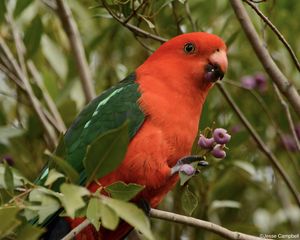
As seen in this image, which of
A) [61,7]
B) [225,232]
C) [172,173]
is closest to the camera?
[225,232]

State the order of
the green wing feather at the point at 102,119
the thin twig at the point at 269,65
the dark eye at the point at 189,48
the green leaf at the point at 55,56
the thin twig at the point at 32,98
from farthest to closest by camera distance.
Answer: the green leaf at the point at 55,56, the thin twig at the point at 32,98, the dark eye at the point at 189,48, the green wing feather at the point at 102,119, the thin twig at the point at 269,65

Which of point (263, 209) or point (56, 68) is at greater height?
point (56, 68)

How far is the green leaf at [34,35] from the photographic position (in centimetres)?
373

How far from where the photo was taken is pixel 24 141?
12.4ft

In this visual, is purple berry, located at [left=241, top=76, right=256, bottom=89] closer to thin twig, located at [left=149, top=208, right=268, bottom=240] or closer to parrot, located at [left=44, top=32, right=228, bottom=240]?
parrot, located at [left=44, top=32, right=228, bottom=240]

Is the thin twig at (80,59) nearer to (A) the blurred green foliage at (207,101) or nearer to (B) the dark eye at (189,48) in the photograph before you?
(A) the blurred green foliage at (207,101)

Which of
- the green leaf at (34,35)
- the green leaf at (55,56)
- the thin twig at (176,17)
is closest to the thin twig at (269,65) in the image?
the thin twig at (176,17)

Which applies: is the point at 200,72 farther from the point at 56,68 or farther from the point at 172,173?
the point at 56,68

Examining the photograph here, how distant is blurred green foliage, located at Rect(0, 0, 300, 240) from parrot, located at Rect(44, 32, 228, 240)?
0.87ft

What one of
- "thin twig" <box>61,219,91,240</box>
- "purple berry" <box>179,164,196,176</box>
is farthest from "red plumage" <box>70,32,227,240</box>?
"thin twig" <box>61,219,91,240</box>

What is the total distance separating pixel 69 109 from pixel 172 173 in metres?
1.25

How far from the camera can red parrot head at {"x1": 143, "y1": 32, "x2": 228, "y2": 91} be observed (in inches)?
122

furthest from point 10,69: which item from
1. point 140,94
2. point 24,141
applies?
point 140,94

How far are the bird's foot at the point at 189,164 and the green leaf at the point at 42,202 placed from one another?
0.52m
